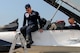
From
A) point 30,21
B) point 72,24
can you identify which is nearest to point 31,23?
point 30,21

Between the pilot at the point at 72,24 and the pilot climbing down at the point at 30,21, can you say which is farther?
the pilot at the point at 72,24

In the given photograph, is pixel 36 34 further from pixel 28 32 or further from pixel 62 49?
pixel 62 49

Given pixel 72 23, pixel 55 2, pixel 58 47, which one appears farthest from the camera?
pixel 55 2

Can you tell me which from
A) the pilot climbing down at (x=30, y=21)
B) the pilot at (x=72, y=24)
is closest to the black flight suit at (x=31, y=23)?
the pilot climbing down at (x=30, y=21)

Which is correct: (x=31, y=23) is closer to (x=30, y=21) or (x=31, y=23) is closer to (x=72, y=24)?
(x=30, y=21)

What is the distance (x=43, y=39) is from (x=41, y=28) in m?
0.28

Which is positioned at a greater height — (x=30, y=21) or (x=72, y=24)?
(x=30, y=21)

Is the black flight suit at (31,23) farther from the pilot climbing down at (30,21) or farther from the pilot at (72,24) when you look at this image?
the pilot at (72,24)

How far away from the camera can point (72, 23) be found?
832cm

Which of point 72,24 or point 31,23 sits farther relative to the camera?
point 72,24

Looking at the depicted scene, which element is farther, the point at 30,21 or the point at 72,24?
the point at 72,24

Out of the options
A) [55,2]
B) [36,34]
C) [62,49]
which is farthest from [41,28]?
[55,2]

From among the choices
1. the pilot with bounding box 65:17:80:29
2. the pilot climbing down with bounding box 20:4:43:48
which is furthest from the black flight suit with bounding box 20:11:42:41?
the pilot with bounding box 65:17:80:29

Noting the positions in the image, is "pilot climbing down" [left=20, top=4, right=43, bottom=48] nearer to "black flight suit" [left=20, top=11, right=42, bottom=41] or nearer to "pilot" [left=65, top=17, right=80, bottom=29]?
"black flight suit" [left=20, top=11, right=42, bottom=41]
